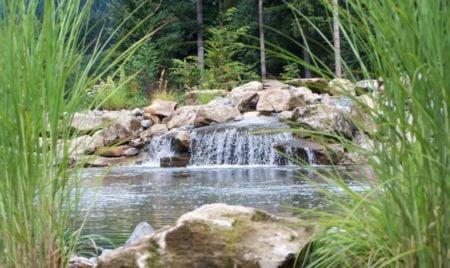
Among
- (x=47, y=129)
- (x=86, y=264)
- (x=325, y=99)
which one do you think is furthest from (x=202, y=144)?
(x=47, y=129)

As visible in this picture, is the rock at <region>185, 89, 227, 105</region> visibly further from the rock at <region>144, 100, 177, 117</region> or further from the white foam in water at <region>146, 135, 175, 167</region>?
the white foam in water at <region>146, 135, 175, 167</region>

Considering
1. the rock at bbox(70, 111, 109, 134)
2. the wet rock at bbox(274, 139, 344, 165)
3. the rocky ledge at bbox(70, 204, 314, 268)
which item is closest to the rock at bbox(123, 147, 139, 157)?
the wet rock at bbox(274, 139, 344, 165)

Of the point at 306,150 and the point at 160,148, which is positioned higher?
the point at 160,148

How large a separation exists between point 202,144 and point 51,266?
12.1 metres

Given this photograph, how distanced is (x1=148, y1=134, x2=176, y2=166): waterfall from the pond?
2860 mm

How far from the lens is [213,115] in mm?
15727

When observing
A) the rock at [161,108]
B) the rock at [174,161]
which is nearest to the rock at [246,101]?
the rock at [161,108]

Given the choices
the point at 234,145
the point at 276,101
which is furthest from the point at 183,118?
the point at 234,145

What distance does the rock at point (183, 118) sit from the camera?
1627 cm

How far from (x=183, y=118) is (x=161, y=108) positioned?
142 centimetres

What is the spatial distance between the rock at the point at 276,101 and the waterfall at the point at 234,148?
204cm

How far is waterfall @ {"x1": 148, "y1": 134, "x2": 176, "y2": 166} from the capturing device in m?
14.8

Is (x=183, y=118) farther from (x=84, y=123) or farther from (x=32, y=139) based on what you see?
(x=32, y=139)

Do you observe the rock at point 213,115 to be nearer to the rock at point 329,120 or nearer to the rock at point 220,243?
the rock at point 329,120
